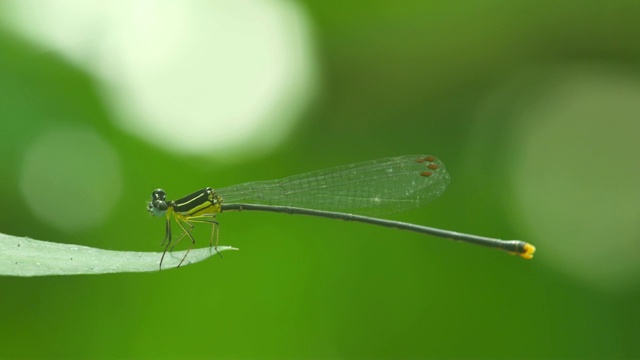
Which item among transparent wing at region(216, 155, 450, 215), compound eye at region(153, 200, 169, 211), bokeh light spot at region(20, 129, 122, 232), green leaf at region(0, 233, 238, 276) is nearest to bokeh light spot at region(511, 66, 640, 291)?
transparent wing at region(216, 155, 450, 215)

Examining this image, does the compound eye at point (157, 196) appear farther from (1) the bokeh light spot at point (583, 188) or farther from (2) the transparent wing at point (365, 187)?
(1) the bokeh light spot at point (583, 188)

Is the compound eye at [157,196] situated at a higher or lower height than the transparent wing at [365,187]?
lower

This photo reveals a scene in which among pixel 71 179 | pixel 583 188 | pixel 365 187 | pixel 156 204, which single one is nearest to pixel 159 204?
pixel 156 204

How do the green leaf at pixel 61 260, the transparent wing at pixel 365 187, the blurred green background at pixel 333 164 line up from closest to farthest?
the green leaf at pixel 61 260
the transparent wing at pixel 365 187
the blurred green background at pixel 333 164

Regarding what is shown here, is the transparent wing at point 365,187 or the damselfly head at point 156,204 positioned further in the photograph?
the transparent wing at point 365,187

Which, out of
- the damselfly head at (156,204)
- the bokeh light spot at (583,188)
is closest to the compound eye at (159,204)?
the damselfly head at (156,204)

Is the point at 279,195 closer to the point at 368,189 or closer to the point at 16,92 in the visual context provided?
the point at 368,189

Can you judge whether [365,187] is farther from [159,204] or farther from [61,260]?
[61,260]
